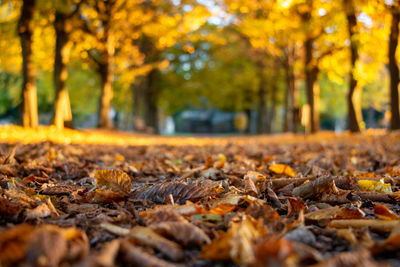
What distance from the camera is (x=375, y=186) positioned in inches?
93.0

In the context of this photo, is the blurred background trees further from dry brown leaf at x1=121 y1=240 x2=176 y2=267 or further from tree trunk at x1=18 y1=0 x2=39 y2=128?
dry brown leaf at x1=121 y1=240 x2=176 y2=267

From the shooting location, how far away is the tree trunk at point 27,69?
37.1ft

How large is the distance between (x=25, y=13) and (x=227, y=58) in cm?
1901

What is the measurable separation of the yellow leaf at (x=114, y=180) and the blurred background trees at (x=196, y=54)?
7.32m

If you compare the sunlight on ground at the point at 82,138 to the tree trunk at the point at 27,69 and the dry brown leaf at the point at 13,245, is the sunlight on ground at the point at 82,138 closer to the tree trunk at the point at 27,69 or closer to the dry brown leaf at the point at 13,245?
the tree trunk at the point at 27,69

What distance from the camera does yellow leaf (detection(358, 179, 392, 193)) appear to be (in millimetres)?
2322

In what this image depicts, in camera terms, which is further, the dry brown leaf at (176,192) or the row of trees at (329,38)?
the row of trees at (329,38)

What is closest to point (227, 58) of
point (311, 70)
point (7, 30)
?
point (311, 70)

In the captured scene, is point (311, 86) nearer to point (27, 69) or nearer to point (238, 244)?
point (27, 69)

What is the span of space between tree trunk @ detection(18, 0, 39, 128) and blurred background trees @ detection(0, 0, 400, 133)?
30mm

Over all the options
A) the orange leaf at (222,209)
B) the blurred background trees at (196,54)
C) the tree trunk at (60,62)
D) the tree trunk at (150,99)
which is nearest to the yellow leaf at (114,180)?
the orange leaf at (222,209)

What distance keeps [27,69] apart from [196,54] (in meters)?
19.3

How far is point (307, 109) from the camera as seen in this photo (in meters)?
15.2

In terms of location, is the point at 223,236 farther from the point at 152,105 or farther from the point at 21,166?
the point at 152,105
